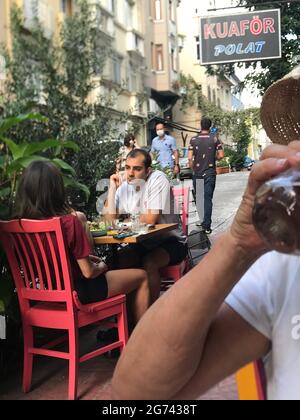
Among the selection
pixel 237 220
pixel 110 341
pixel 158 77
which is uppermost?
pixel 158 77

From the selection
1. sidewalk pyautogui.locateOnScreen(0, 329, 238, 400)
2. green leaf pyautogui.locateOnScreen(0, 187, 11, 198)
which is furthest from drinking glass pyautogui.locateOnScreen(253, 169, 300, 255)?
green leaf pyautogui.locateOnScreen(0, 187, 11, 198)

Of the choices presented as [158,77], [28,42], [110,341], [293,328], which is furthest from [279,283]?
[158,77]

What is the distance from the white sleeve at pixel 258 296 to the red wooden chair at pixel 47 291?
6.28 feet

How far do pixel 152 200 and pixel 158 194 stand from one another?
72 mm

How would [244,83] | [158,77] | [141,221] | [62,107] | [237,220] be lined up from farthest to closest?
1. [158,77]
2. [244,83]
3. [62,107]
4. [141,221]
5. [237,220]

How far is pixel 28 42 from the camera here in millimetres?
4430

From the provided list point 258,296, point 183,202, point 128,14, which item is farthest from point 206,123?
point 128,14

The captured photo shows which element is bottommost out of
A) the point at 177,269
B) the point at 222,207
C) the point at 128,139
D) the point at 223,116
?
the point at 222,207

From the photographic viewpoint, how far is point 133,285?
135 inches

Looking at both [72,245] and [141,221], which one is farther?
[141,221]

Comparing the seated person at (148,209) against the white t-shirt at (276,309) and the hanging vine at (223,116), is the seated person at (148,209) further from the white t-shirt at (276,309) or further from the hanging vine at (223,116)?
the hanging vine at (223,116)

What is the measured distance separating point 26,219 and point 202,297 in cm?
218

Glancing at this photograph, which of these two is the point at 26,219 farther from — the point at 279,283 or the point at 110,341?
the point at 279,283

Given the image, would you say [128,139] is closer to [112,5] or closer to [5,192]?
[5,192]
